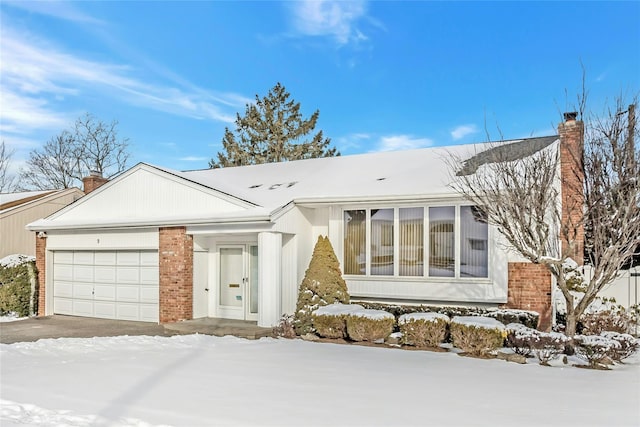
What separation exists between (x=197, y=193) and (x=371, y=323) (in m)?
6.21

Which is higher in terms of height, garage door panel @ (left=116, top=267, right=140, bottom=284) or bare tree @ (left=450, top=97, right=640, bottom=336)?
bare tree @ (left=450, top=97, right=640, bottom=336)

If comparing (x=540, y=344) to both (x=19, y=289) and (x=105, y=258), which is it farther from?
(x=19, y=289)

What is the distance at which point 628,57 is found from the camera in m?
11.4

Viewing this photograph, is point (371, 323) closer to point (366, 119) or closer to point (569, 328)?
point (569, 328)

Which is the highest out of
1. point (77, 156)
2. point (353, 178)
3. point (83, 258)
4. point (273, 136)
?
point (273, 136)

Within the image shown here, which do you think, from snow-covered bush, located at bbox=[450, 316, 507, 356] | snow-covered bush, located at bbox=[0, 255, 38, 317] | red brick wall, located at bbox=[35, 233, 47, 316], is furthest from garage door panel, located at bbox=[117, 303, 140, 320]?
snow-covered bush, located at bbox=[450, 316, 507, 356]

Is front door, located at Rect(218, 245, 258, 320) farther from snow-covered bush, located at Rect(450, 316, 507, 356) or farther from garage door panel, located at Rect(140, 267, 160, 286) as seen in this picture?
snow-covered bush, located at Rect(450, 316, 507, 356)

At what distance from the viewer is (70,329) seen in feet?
41.5

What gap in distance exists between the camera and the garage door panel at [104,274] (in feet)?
48.2

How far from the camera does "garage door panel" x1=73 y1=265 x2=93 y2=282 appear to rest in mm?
15109

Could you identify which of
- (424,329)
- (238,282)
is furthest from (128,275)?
(424,329)

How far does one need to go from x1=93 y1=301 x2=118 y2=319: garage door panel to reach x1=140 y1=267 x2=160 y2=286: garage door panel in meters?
1.44

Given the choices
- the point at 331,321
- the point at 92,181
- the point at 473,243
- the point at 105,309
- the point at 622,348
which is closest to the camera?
the point at 622,348

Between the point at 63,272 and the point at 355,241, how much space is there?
31.7 ft
